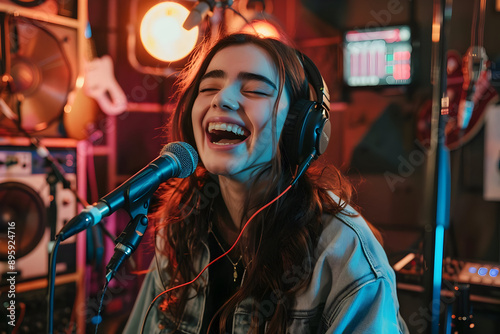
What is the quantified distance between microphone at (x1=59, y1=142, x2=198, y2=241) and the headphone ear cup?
258mm

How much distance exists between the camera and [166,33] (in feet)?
8.16

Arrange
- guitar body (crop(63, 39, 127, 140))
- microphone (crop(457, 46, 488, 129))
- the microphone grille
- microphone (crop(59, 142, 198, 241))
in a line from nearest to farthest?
microphone (crop(59, 142, 198, 241)), the microphone grille, microphone (crop(457, 46, 488, 129)), guitar body (crop(63, 39, 127, 140))

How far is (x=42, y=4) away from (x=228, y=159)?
1.62m

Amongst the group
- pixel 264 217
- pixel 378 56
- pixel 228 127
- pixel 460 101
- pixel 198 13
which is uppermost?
pixel 378 56

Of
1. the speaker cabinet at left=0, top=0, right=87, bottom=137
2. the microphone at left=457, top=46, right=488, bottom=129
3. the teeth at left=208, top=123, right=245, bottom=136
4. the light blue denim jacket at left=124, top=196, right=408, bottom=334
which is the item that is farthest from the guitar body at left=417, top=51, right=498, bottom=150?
the speaker cabinet at left=0, top=0, right=87, bottom=137

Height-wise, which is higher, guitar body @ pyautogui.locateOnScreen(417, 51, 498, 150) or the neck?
guitar body @ pyautogui.locateOnScreen(417, 51, 498, 150)

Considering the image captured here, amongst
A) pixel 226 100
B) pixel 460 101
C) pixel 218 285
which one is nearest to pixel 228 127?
pixel 226 100

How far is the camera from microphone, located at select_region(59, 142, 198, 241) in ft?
2.00

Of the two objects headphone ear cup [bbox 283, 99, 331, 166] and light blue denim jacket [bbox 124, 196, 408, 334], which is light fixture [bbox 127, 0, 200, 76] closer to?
headphone ear cup [bbox 283, 99, 331, 166]

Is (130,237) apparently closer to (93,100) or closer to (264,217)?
A: (264,217)

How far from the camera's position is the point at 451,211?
249 cm

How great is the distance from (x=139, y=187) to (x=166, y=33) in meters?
2.02

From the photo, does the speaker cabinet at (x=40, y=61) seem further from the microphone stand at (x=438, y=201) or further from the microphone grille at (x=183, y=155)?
the microphone stand at (x=438, y=201)

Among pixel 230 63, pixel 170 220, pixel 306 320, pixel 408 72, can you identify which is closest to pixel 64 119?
pixel 170 220
